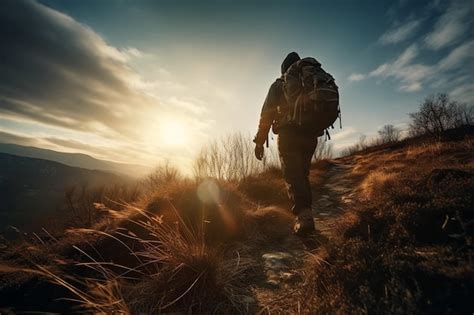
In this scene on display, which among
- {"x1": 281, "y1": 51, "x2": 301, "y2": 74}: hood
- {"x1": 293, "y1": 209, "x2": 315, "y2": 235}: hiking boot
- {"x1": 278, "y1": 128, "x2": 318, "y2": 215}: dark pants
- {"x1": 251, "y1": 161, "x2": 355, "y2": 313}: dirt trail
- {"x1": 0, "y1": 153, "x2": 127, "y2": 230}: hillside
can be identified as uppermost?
{"x1": 281, "y1": 51, "x2": 301, "y2": 74}: hood

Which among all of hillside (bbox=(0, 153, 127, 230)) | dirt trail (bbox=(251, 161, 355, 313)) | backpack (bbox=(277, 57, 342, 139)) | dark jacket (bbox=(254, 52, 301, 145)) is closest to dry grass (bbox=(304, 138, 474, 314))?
dirt trail (bbox=(251, 161, 355, 313))

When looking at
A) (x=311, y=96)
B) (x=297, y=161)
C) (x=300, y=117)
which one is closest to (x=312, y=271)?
(x=297, y=161)

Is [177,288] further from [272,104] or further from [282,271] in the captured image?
[272,104]

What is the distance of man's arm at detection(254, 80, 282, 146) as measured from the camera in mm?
3605

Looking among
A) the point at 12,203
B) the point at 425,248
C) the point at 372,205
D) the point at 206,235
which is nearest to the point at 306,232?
the point at 372,205

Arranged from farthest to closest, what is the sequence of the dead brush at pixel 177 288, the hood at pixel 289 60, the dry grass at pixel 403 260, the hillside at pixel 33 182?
the hillside at pixel 33 182 < the hood at pixel 289 60 < the dead brush at pixel 177 288 < the dry grass at pixel 403 260

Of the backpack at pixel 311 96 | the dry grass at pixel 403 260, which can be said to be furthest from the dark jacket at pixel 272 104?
the dry grass at pixel 403 260

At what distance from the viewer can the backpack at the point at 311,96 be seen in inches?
113

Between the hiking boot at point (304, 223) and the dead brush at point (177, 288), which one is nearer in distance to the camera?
the dead brush at point (177, 288)

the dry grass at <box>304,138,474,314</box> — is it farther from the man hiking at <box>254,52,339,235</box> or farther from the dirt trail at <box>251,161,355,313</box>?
the man hiking at <box>254,52,339,235</box>

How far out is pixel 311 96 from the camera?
2.86m

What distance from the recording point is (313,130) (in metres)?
3.31

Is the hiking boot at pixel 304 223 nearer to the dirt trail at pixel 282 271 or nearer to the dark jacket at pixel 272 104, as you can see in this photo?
the dirt trail at pixel 282 271

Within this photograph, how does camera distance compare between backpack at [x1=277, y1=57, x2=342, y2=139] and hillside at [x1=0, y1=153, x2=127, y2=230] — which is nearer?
backpack at [x1=277, y1=57, x2=342, y2=139]
